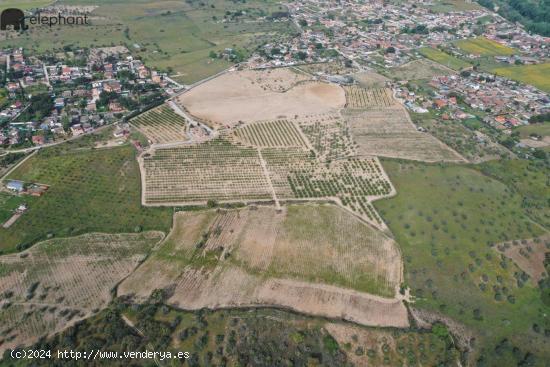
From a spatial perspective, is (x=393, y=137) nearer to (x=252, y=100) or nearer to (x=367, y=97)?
(x=367, y=97)

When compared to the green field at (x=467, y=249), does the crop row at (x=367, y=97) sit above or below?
above

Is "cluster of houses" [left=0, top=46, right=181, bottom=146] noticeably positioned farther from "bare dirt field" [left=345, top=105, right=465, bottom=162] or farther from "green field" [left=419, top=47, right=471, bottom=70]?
"green field" [left=419, top=47, right=471, bottom=70]

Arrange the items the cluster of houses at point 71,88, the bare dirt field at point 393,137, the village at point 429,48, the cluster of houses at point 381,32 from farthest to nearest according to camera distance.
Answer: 1. the cluster of houses at point 381,32
2. the village at point 429,48
3. the cluster of houses at point 71,88
4. the bare dirt field at point 393,137

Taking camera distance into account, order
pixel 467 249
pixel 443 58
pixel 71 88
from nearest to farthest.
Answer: pixel 467 249, pixel 71 88, pixel 443 58

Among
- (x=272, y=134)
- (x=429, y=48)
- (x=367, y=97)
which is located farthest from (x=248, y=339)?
(x=429, y=48)

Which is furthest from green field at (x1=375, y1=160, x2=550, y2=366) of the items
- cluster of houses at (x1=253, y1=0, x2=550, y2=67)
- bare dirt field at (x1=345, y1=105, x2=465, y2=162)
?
cluster of houses at (x1=253, y1=0, x2=550, y2=67)

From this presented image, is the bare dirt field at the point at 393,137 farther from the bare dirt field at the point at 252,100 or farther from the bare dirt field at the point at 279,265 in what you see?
the bare dirt field at the point at 279,265

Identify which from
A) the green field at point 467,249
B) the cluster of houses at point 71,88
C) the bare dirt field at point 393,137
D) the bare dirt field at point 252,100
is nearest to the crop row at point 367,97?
the bare dirt field at point 252,100

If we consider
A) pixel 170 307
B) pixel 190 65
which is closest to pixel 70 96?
pixel 190 65
